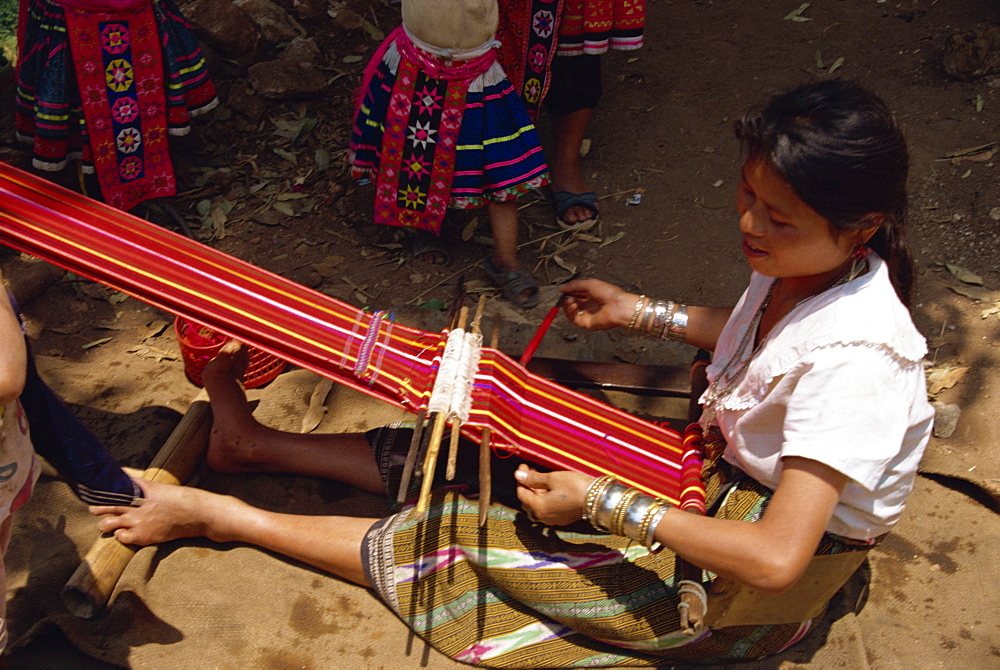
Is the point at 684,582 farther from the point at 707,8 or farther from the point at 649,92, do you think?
the point at 707,8

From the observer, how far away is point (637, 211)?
4.20 m

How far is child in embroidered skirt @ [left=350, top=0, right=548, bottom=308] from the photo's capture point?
10.6ft

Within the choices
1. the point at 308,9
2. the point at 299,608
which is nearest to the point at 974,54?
the point at 308,9

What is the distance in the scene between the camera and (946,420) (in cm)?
298

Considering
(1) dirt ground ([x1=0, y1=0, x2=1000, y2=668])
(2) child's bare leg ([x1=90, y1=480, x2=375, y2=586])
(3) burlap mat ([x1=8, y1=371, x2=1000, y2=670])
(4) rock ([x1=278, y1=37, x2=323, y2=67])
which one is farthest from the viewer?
(4) rock ([x1=278, y1=37, x2=323, y2=67])

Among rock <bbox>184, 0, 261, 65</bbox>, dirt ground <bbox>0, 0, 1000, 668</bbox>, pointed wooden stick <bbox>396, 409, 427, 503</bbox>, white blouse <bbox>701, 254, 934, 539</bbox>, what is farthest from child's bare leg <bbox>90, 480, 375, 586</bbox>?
rock <bbox>184, 0, 261, 65</bbox>

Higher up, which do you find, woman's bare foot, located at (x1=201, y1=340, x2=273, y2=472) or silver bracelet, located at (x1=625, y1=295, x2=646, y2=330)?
silver bracelet, located at (x1=625, y1=295, x2=646, y2=330)

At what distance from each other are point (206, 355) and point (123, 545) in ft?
2.85

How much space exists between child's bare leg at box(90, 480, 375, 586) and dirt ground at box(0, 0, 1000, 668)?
335 mm

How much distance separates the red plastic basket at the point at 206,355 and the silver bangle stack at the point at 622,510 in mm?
1627

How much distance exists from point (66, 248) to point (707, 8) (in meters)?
4.36

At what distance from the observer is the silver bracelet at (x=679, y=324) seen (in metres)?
2.55

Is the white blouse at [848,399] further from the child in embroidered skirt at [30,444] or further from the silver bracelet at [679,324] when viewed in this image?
the child in embroidered skirt at [30,444]

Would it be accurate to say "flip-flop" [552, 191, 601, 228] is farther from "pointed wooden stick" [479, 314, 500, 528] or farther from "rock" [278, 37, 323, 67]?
"pointed wooden stick" [479, 314, 500, 528]
